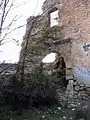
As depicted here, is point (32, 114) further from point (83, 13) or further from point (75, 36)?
point (83, 13)

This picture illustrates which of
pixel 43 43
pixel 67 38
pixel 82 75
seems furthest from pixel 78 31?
pixel 82 75

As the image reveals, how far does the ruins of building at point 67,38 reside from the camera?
11.0 m

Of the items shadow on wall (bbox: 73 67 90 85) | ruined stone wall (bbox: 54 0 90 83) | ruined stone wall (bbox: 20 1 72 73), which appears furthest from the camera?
ruined stone wall (bbox: 54 0 90 83)

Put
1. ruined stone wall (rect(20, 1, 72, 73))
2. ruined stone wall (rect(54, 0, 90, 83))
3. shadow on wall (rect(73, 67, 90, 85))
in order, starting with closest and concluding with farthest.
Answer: ruined stone wall (rect(20, 1, 72, 73)) < shadow on wall (rect(73, 67, 90, 85)) < ruined stone wall (rect(54, 0, 90, 83))

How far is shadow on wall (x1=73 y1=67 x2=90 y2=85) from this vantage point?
35.8 feet

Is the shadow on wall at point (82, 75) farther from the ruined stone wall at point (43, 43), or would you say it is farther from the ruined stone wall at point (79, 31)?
the ruined stone wall at point (43, 43)

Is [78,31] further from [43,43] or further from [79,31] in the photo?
[43,43]

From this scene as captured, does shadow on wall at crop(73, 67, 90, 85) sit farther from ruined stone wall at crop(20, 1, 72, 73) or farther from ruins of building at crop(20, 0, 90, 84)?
ruined stone wall at crop(20, 1, 72, 73)

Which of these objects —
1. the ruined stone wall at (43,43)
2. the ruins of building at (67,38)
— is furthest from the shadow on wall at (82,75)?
the ruined stone wall at (43,43)

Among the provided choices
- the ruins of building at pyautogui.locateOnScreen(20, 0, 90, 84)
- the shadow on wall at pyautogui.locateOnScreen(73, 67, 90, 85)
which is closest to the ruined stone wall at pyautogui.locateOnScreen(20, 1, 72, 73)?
the ruins of building at pyautogui.locateOnScreen(20, 0, 90, 84)

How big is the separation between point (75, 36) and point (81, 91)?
88.0 inches

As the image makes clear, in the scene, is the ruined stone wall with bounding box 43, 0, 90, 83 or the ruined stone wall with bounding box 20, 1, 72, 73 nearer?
the ruined stone wall with bounding box 20, 1, 72, 73

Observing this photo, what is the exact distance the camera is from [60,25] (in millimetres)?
12180

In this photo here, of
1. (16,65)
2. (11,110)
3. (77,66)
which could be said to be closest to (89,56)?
(77,66)
